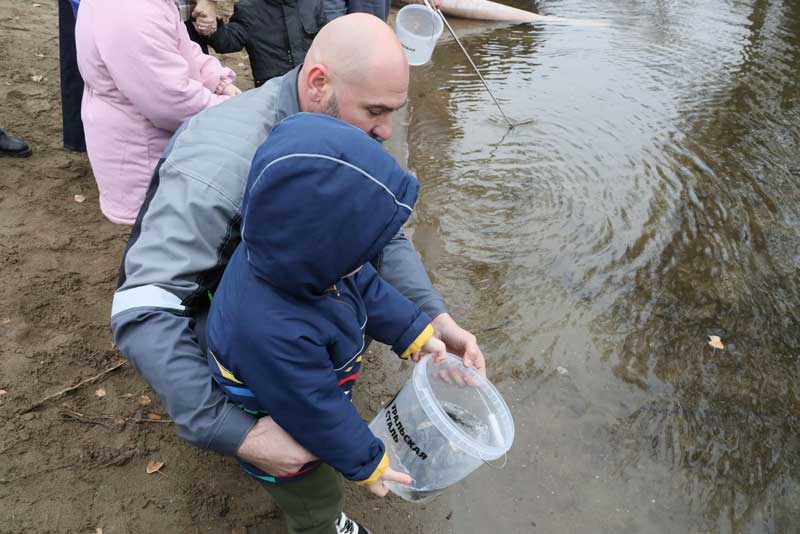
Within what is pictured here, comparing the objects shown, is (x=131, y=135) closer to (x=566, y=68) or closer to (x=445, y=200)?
(x=445, y=200)

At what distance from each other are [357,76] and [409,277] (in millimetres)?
701

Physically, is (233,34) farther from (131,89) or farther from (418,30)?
(418,30)

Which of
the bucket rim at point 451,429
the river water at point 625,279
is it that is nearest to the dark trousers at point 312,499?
the bucket rim at point 451,429

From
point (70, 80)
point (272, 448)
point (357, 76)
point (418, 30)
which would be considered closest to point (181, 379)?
point (272, 448)

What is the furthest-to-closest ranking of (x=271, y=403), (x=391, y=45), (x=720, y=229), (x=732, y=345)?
(x=720, y=229) < (x=732, y=345) < (x=391, y=45) < (x=271, y=403)

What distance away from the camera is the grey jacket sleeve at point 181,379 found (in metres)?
1.47

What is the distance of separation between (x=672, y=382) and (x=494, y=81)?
4.29 metres

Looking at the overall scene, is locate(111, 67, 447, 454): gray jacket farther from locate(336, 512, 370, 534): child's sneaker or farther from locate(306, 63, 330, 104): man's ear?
locate(336, 512, 370, 534): child's sneaker

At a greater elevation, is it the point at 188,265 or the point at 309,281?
the point at 309,281

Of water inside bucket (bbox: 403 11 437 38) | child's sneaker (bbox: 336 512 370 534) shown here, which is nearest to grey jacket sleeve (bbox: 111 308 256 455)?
child's sneaker (bbox: 336 512 370 534)

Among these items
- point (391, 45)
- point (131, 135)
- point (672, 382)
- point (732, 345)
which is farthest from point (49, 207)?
point (732, 345)

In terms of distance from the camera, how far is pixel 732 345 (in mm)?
3047

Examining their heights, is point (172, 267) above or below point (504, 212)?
above

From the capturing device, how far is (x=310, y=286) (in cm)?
127
